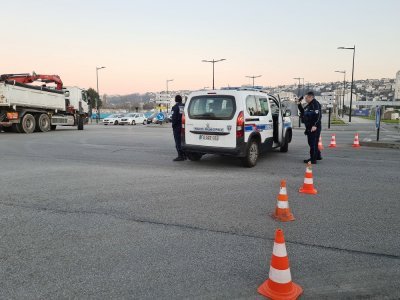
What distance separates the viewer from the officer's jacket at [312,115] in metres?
9.29

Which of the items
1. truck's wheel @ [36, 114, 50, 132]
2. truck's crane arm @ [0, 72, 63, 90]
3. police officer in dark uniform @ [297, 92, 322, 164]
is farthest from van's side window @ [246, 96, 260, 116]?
truck's crane arm @ [0, 72, 63, 90]

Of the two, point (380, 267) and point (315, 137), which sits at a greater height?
point (315, 137)

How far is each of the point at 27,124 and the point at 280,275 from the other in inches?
803

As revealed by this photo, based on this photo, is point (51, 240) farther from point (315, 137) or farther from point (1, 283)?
point (315, 137)

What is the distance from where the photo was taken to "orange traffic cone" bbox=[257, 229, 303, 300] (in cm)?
286

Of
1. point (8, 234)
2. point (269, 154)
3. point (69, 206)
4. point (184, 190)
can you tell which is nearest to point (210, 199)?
point (184, 190)

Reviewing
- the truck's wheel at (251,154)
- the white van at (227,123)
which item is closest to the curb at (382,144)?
the white van at (227,123)

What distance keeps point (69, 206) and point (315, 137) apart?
6638mm

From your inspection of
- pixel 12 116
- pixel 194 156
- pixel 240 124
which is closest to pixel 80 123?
pixel 12 116

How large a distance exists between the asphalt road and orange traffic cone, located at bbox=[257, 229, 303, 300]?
0.67ft

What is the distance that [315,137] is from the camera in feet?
31.0

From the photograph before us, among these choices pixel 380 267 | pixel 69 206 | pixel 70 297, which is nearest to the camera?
pixel 70 297

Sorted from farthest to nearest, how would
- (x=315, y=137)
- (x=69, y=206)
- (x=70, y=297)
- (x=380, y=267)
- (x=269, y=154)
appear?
(x=269, y=154)
(x=315, y=137)
(x=69, y=206)
(x=380, y=267)
(x=70, y=297)

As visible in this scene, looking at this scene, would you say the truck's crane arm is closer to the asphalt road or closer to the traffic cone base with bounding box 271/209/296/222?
the asphalt road
